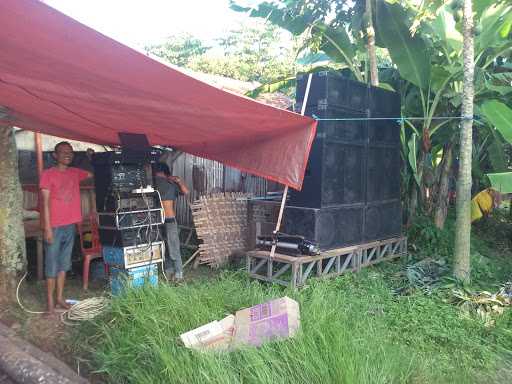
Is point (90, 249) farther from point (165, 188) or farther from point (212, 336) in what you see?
point (212, 336)

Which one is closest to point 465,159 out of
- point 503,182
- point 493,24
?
point 503,182

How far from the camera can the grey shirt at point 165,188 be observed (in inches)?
205

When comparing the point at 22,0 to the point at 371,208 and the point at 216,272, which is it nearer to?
the point at 216,272

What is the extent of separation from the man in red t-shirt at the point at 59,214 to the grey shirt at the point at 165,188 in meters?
1.16

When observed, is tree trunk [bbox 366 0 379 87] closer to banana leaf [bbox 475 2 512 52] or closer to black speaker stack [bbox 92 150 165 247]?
banana leaf [bbox 475 2 512 52]

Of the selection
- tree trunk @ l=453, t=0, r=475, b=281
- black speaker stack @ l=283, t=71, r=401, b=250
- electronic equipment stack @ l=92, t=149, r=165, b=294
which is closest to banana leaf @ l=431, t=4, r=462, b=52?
black speaker stack @ l=283, t=71, r=401, b=250

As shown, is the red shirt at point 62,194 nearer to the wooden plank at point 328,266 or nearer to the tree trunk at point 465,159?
the wooden plank at point 328,266

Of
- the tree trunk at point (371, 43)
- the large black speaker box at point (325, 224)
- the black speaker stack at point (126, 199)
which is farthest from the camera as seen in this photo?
the tree trunk at point (371, 43)

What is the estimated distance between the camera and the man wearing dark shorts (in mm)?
5117

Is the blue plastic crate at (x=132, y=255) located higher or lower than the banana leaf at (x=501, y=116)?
lower

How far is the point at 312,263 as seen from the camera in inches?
181

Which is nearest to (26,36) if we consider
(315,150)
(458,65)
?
(315,150)

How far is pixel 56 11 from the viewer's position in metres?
1.96

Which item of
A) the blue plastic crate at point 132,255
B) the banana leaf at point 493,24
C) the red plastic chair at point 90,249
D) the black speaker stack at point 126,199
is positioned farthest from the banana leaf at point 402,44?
the red plastic chair at point 90,249
